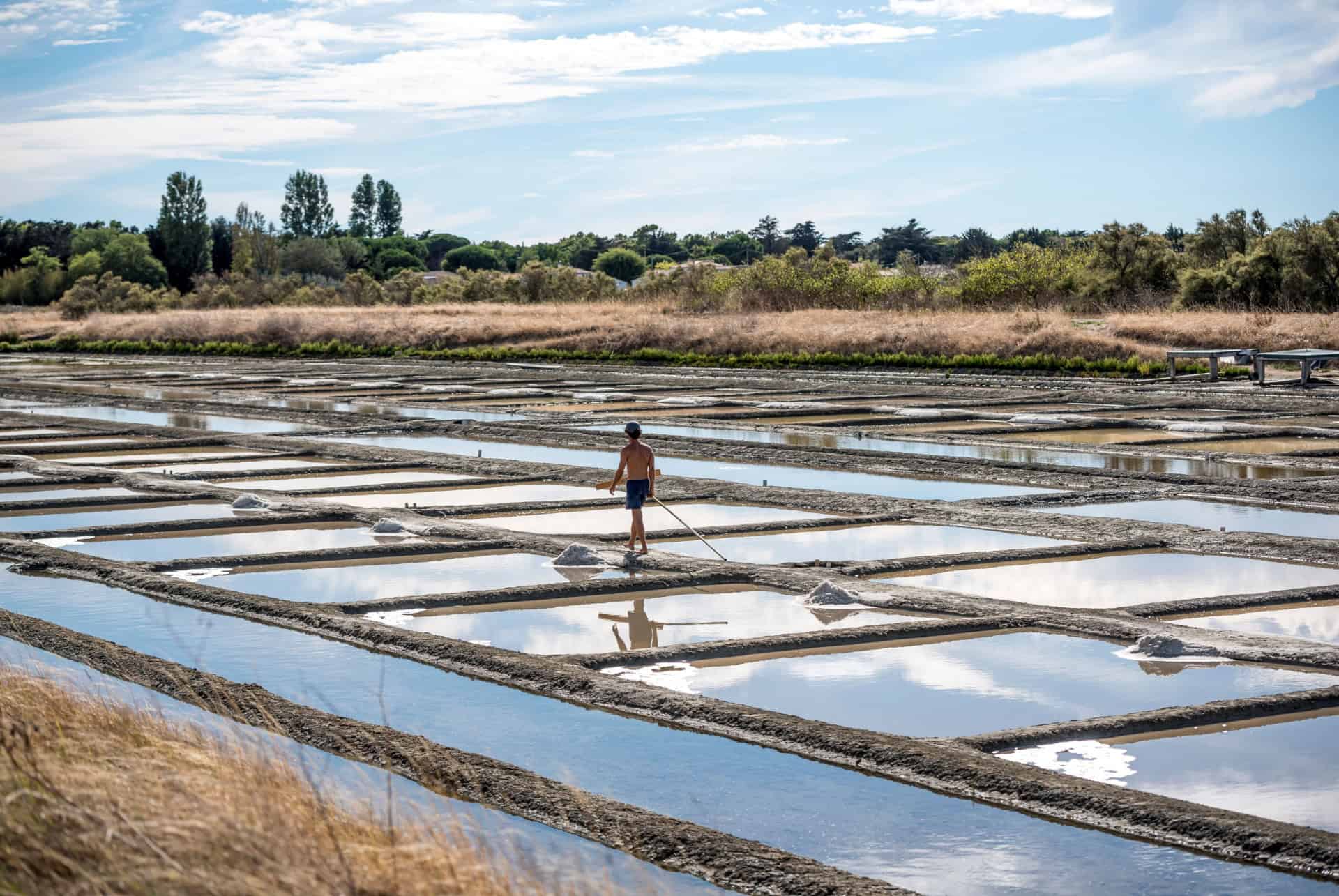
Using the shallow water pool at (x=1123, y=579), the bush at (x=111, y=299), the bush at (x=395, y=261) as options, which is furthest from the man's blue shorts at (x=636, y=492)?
the bush at (x=395, y=261)

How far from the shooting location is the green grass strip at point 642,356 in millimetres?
31859

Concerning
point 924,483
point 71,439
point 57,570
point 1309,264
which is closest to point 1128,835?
point 57,570

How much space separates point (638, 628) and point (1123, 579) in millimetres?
3263

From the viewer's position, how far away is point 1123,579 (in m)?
10.2

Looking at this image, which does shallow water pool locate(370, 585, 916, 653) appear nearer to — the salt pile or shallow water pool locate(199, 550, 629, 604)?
shallow water pool locate(199, 550, 629, 604)

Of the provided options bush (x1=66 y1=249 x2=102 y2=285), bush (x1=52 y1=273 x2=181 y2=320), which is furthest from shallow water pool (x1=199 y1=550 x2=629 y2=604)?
bush (x1=66 y1=249 x2=102 y2=285)

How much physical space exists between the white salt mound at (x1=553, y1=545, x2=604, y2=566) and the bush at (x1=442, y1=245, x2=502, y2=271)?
380 feet

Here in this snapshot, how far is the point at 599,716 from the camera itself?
7.10 metres

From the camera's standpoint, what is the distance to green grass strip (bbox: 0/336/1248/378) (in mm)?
31859

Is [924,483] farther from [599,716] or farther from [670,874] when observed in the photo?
[670,874]

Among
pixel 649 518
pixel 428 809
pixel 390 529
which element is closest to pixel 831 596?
pixel 649 518

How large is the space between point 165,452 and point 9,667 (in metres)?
12.6

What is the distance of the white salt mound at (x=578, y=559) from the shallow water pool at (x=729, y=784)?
8.32 feet

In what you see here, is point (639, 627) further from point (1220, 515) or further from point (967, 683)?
point (1220, 515)
